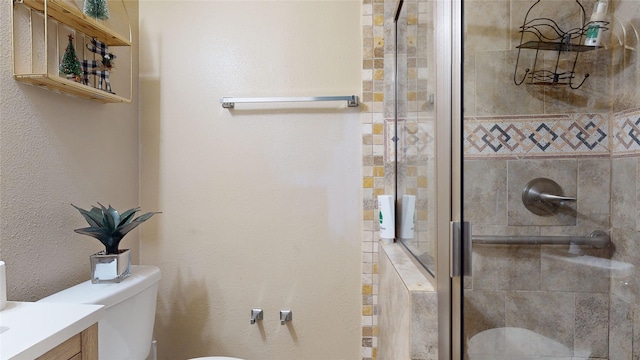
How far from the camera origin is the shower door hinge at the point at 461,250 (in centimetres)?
76

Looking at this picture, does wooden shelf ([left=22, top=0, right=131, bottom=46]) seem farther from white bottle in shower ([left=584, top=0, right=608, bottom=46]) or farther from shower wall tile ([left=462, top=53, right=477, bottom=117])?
white bottle in shower ([left=584, top=0, right=608, bottom=46])

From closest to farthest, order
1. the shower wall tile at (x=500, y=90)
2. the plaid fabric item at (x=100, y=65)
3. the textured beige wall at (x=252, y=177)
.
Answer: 1. the shower wall tile at (x=500, y=90)
2. the plaid fabric item at (x=100, y=65)
3. the textured beige wall at (x=252, y=177)

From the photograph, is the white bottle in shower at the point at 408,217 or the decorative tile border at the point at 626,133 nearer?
the decorative tile border at the point at 626,133

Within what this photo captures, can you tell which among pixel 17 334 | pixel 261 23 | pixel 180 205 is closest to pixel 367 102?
pixel 261 23

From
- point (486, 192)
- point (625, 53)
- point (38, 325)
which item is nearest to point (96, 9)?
point (38, 325)

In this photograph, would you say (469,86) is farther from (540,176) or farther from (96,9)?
(96,9)

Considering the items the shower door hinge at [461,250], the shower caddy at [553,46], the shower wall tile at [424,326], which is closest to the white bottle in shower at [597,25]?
the shower caddy at [553,46]

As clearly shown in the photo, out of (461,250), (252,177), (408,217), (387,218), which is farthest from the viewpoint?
(252,177)

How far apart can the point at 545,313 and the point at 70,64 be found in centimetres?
158

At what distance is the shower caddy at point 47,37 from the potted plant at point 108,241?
1.31 feet

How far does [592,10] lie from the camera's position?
2.78ft

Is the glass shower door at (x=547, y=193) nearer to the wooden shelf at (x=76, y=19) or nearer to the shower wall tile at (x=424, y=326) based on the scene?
the shower wall tile at (x=424, y=326)

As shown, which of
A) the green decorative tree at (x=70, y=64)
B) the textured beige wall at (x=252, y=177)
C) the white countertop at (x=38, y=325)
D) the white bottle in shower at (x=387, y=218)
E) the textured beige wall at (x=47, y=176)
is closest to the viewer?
the white countertop at (x=38, y=325)

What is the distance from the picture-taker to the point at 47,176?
108 cm
